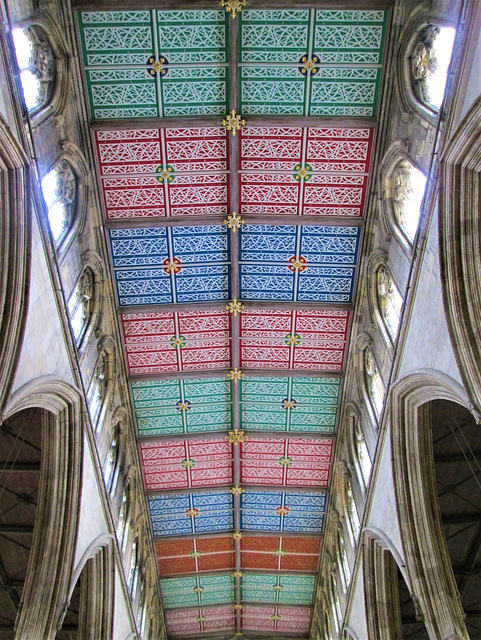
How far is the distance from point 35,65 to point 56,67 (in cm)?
84

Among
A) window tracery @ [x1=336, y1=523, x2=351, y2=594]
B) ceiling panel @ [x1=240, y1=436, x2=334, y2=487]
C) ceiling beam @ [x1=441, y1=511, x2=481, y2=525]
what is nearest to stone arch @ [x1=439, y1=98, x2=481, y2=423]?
ceiling beam @ [x1=441, y1=511, x2=481, y2=525]

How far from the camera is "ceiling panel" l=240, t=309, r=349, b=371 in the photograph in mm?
13844

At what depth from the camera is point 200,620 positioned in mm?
21219

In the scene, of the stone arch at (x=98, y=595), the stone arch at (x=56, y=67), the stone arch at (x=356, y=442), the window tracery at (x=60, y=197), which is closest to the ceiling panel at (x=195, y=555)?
the stone arch at (x=98, y=595)

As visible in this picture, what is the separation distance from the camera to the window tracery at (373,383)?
11.8m

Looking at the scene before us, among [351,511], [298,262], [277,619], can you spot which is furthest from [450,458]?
[277,619]

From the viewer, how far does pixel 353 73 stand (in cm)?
1063

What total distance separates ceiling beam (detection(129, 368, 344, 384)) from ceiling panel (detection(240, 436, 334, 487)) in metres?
2.39

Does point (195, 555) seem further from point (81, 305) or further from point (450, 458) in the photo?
point (81, 305)

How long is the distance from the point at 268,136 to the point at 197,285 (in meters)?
3.84

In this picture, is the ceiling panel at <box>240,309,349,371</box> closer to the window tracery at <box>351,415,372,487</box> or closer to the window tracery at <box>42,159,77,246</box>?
the window tracery at <box>351,415,372,487</box>

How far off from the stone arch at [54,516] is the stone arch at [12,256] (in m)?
1.54

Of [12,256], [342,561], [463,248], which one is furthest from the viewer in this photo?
[342,561]

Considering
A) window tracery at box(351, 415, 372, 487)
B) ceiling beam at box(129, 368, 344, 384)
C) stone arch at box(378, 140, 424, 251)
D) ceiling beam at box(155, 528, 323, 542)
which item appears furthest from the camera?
ceiling beam at box(155, 528, 323, 542)
